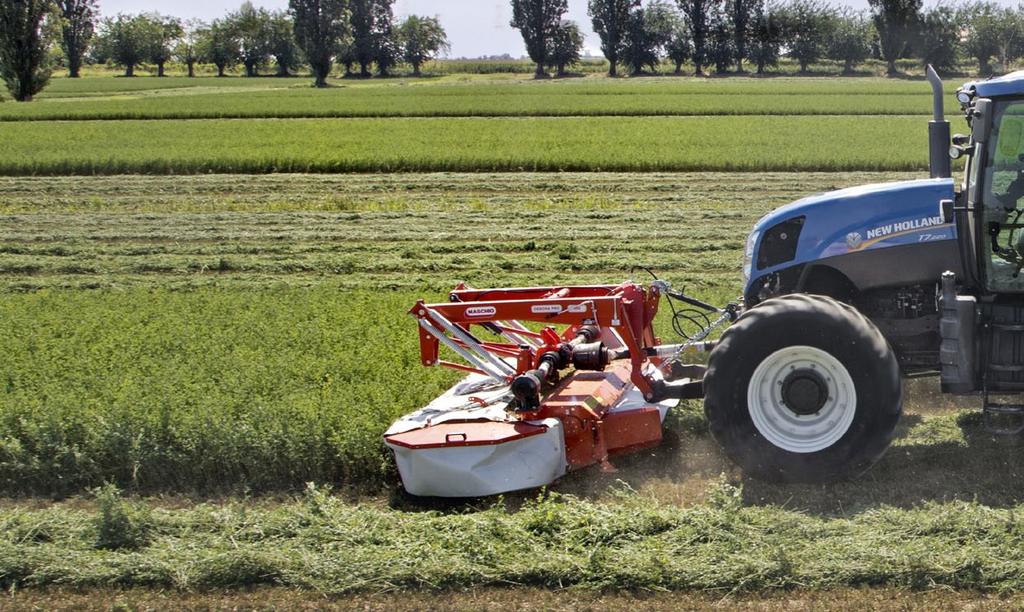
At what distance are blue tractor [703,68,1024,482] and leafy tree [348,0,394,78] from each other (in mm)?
89222

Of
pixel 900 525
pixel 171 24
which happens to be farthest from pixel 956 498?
pixel 171 24

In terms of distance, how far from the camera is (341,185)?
21.2 meters

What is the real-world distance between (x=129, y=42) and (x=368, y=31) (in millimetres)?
29605

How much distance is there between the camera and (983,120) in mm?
6191

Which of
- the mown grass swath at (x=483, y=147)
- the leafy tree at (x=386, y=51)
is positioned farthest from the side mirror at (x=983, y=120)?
the leafy tree at (x=386, y=51)

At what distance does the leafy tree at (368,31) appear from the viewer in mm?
94312

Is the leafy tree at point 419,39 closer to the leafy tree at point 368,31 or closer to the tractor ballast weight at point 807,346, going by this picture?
the leafy tree at point 368,31

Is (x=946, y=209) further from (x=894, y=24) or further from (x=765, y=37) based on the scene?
(x=765, y=37)

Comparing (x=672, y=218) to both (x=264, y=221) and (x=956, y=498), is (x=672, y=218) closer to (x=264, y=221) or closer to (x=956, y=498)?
(x=264, y=221)

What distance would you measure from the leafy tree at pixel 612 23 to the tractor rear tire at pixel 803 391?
273 feet

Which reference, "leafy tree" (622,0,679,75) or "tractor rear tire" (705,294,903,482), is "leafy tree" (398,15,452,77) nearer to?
"leafy tree" (622,0,679,75)

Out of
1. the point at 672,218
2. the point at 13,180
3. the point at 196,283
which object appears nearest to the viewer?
the point at 196,283

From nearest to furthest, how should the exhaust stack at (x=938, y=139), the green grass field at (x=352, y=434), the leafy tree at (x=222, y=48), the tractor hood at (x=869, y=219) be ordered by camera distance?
the green grass field at (x=352, y=434), the tractor hood at (x=869, y=219), the exhaust stack at (x=938, y=139), the leafy tree at (x=222, y=48)

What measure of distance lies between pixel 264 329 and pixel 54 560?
4380mm
